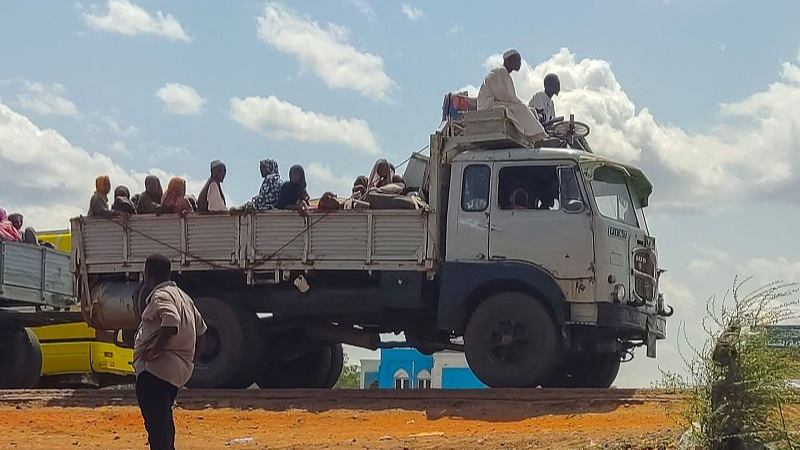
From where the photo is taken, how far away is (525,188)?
41.2ft

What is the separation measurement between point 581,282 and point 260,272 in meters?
3.60

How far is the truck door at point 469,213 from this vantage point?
12.5 meters

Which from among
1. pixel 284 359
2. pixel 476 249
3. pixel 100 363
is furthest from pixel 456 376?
pixel 476 249

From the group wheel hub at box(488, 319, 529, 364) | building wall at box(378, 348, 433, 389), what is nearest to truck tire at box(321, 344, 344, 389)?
wheel hub at box(488, 319, 529, 364)

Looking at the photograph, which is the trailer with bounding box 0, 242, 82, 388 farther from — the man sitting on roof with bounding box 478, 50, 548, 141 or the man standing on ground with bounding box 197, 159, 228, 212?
the man sitting on roof with bounding box 478, 50, 548, 141

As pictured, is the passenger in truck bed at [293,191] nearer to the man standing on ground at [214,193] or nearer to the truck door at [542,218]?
the man standing on ground at [214,193]

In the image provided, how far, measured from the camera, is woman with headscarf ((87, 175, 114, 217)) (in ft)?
46.2

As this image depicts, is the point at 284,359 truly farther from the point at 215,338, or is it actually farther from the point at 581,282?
the point at 581,282

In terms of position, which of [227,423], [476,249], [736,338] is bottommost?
[227,423]

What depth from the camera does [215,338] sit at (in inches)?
531

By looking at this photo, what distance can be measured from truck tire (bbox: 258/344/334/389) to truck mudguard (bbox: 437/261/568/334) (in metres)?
3.03

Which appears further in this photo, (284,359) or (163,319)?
(284,359)

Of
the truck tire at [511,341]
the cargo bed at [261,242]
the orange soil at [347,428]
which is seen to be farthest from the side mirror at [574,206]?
the orange soil at [347,428]

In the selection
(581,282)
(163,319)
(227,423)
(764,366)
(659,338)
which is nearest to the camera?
(764,366)
